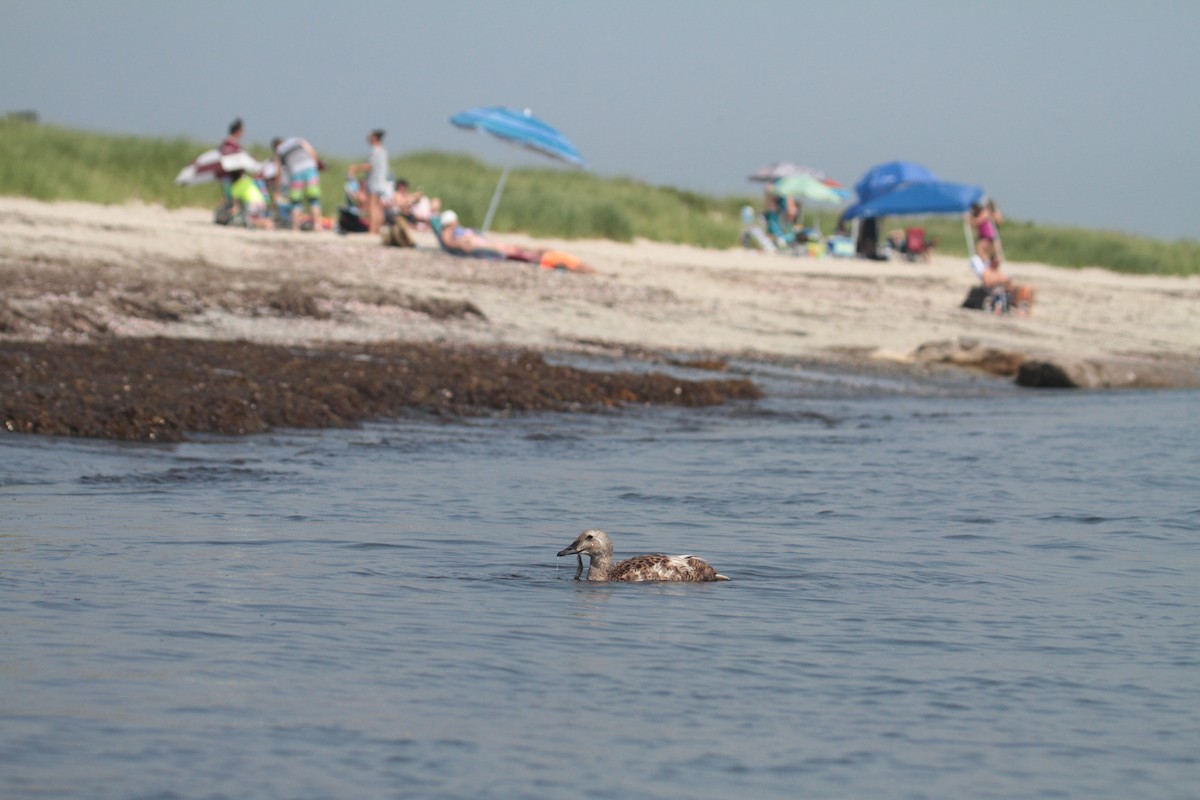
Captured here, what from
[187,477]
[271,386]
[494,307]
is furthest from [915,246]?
[187,477]

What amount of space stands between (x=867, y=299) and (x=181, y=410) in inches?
660

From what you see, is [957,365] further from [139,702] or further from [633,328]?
[139,702]

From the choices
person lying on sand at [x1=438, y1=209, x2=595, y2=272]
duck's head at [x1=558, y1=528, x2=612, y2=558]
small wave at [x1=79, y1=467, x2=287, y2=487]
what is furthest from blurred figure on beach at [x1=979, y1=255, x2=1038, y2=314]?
duck's head at [x1=558, y1=528, x2=612, y2=558]

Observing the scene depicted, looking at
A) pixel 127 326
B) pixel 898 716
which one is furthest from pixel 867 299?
pixel 898 716

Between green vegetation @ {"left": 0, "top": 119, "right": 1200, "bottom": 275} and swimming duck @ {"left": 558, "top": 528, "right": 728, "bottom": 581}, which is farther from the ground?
green vegetation @ {"left": 0, "top": 119, "right": 1200, "bottom": 275}

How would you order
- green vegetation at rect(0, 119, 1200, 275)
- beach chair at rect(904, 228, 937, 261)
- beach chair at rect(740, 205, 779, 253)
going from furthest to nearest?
beach chair at rect(904, 228, 937, 261) < beach chair at rect(740, 205, 779, 253) < green vegetation at rect(0, 119, 1200, 275)

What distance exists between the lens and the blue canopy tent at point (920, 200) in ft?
119

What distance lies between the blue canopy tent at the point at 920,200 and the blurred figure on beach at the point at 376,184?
13768 mm

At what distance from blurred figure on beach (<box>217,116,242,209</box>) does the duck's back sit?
1881cm

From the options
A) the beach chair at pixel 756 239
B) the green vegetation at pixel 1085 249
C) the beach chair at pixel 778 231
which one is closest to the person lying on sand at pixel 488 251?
the beach chair at pixel 756 239

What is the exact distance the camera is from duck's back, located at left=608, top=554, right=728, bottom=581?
24.2 feet

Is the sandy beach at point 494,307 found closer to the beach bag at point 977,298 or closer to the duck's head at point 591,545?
the beach bag at point 977,298

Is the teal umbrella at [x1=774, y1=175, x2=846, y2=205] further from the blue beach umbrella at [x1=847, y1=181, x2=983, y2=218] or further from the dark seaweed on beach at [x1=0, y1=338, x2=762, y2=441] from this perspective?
the dark seaweed on beach at [x1=0, y1=338, x2=762, y2=441]

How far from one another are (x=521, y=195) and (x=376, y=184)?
28.5ft
